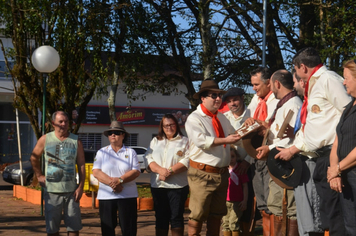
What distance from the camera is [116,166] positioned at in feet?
21.5

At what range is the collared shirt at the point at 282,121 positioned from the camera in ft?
17.4

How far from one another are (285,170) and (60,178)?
290cm

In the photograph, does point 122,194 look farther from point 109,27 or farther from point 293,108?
point 109,27

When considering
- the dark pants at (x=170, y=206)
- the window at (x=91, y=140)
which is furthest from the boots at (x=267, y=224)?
the window at (x=91, y=140)

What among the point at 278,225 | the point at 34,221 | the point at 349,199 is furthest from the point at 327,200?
the point at 34,221

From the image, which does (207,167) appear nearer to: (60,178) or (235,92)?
(235,92)

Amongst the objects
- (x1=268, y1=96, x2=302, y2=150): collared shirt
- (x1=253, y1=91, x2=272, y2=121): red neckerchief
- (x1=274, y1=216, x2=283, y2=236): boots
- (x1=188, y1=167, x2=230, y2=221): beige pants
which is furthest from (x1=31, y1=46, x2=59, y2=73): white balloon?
(x1=274, y1=216, x2=283, y2=236): boots

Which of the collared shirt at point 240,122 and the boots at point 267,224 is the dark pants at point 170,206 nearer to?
the collared shirt at point 240,122

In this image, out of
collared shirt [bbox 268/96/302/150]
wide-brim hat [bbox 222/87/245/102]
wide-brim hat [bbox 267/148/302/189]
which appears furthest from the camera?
wide-brim hat [bbox 222/87/245/102]

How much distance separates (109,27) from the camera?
14078 millimetres

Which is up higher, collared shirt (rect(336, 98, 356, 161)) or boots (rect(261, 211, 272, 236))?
collared shirt (rect(336, 98, 356, 161))

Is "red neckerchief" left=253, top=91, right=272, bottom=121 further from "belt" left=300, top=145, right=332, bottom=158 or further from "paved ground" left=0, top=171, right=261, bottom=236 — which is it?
"paved ground" left=0, top=171, right=261, bottom=236

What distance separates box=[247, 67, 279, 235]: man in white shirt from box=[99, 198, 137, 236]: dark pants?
5.45ft

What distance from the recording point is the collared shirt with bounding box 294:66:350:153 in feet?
14.5
